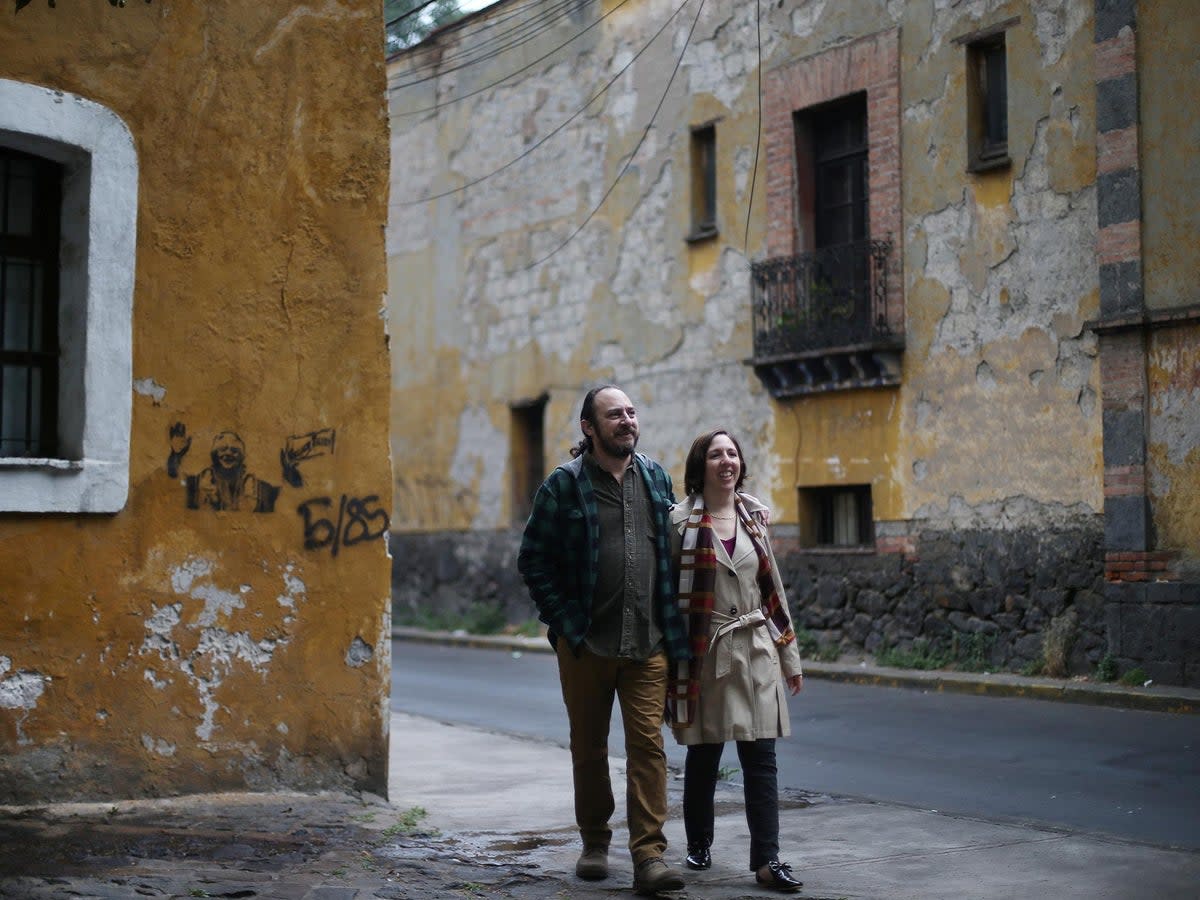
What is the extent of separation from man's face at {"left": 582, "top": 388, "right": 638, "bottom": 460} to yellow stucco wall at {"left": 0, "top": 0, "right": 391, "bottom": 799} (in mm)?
1977

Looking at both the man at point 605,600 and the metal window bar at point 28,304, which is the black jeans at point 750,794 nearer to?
the man at point 605,600

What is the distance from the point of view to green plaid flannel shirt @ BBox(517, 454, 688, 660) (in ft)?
20.5

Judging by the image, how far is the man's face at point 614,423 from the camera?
621cm

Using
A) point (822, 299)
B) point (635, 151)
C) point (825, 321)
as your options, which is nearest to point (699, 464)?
point (825, 321)

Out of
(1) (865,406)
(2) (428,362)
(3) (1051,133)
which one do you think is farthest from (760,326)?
(2) (428,362)

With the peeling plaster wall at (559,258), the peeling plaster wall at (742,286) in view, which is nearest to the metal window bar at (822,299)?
the peeling plaster wall at (742,286)

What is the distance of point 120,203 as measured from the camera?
7.27 metres

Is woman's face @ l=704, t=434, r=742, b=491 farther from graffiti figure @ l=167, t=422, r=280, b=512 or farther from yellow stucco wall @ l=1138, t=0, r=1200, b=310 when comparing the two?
yellow stucco wall @ l=1138, t=0, r=1200, b=310

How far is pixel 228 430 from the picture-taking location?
7539 millimetres

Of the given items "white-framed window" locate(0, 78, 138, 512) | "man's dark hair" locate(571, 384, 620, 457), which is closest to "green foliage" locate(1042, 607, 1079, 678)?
"man's dark hair" locate(571, 384, 620, 457)

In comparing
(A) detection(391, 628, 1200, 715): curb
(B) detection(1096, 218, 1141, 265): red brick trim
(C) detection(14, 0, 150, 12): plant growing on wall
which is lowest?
(A) detection(391, 628, 1200, 715): curb

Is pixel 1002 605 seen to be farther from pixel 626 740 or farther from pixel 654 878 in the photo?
pixel 654 878

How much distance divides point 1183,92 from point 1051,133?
150 cm

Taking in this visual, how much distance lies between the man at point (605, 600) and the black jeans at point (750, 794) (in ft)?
1.10
